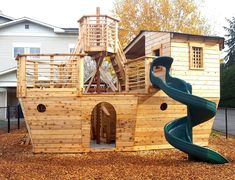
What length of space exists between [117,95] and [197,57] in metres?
4.28

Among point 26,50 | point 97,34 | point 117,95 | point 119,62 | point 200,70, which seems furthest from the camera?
point 26,50

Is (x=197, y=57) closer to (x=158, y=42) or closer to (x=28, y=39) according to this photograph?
(x=158, y=42)

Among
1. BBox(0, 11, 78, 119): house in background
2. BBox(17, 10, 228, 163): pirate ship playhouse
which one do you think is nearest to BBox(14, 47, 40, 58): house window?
BBox(0, 11, 78, 119): house in background

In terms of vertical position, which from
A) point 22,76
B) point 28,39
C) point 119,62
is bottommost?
point 22,76

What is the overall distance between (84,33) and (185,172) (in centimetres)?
710

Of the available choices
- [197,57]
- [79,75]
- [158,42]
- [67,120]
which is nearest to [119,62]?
[158,42]

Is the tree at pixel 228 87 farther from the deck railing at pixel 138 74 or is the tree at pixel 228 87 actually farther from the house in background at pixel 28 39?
the deck railing at pixel 138 74

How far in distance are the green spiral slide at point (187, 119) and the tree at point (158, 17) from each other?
15788mm

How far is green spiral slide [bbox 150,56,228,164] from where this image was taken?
10625 millimetres

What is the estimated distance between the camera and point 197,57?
Answer: 14602 mm

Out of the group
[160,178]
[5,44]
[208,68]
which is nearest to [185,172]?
[160,178]

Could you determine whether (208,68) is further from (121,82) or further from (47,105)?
(47,105)

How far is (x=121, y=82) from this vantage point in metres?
16.2

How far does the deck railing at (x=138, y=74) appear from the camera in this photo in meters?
13.2
